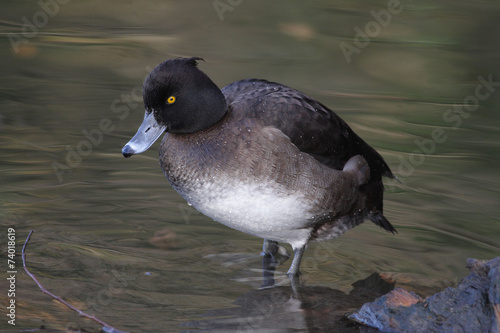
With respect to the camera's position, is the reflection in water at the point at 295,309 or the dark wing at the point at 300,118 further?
the dark wing at the point at 300,118

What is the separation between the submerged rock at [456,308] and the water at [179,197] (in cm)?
46

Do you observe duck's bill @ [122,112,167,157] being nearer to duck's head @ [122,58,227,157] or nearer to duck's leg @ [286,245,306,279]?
duck's head @ [122,58,227,157]

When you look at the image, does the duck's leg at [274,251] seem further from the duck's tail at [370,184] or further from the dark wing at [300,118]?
the dark wing at [300,118]

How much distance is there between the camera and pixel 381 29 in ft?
33.8

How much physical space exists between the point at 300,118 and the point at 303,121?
0.03m

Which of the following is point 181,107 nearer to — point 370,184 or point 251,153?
point 251,153

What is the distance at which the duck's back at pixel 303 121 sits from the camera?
4.85m

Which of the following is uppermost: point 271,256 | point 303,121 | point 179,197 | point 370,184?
point 303,121

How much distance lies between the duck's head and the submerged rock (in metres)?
1.52

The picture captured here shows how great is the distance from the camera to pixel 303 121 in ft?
Answer: 16.1

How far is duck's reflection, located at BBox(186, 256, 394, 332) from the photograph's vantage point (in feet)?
14.5

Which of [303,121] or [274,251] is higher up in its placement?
[303,121]

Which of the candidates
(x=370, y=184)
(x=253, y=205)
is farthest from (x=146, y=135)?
(x=370, y=184)

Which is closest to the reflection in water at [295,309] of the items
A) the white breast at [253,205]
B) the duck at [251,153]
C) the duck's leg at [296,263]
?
the duck's leg at [296,263]
